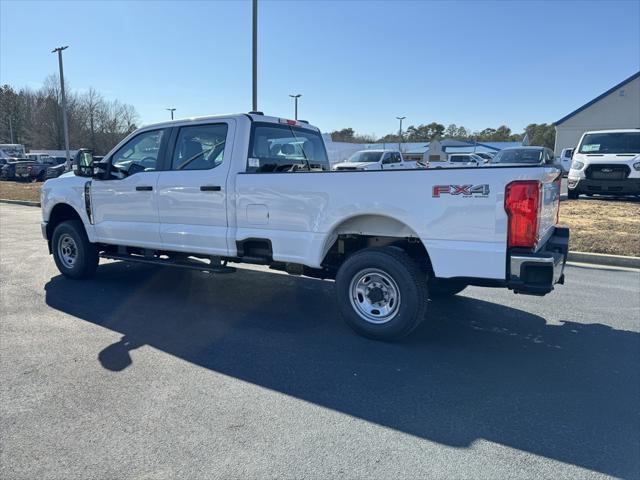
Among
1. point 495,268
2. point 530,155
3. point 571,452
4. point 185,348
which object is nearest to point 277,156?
point 185,348

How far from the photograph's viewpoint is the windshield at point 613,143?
14.5m

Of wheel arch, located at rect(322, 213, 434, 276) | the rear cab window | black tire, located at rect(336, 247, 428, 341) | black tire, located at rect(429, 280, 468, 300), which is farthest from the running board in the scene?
black tire, located at rect(429, 280, 468, 300)

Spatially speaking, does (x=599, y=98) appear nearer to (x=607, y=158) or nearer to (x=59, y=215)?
(x=607, y=158)

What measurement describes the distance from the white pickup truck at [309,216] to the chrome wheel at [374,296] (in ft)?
0.04

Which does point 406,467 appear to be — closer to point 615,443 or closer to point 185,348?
point 615,443

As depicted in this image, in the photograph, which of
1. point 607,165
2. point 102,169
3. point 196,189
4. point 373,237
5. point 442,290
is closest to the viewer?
point 373,237

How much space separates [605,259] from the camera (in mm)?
8055

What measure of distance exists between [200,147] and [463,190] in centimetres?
310

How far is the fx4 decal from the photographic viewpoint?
3.76m

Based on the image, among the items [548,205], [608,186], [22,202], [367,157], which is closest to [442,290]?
[548,205]

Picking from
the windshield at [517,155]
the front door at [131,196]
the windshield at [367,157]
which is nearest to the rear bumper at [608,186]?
the windshield at [517,155]

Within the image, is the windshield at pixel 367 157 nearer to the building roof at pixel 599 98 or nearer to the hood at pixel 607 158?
the hood at pixel 607 158

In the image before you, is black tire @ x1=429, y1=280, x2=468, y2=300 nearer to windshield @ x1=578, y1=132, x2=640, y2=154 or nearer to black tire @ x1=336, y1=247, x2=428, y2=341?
black tire @ x1=336, y1=247, x2=428, y2=341

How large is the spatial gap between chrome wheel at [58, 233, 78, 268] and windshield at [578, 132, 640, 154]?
14.7 meters
